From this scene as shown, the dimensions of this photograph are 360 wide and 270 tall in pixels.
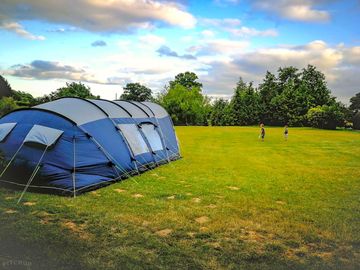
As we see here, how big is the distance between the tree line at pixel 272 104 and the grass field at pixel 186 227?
55236mm

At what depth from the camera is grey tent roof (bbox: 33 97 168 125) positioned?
34.7 feet

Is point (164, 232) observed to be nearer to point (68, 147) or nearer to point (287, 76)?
point (68, 147)

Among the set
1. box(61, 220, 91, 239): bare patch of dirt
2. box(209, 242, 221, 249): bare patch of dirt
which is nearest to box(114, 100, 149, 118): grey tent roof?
box(61, 220, 91, 239): bare patch of dirt

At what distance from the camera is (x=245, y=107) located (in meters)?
73.8

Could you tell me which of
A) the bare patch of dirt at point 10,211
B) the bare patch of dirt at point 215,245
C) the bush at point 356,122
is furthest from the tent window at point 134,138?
the bush at point 356,122

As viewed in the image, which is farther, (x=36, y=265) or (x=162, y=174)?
(x=162, y=174)

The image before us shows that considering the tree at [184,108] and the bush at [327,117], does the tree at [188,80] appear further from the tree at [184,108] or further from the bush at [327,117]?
the bush at [327,117]

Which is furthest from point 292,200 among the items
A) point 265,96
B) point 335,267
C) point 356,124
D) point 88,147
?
point 265,96

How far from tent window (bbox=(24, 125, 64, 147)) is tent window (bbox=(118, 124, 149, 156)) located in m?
2.58

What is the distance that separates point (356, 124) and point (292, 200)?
59935 mm

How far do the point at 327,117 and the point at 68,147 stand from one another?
57409mm

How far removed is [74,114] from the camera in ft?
34.6

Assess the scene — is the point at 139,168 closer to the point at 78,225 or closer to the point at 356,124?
the point at 78,225

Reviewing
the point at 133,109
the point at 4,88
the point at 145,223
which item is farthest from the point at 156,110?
the point at 4,88
